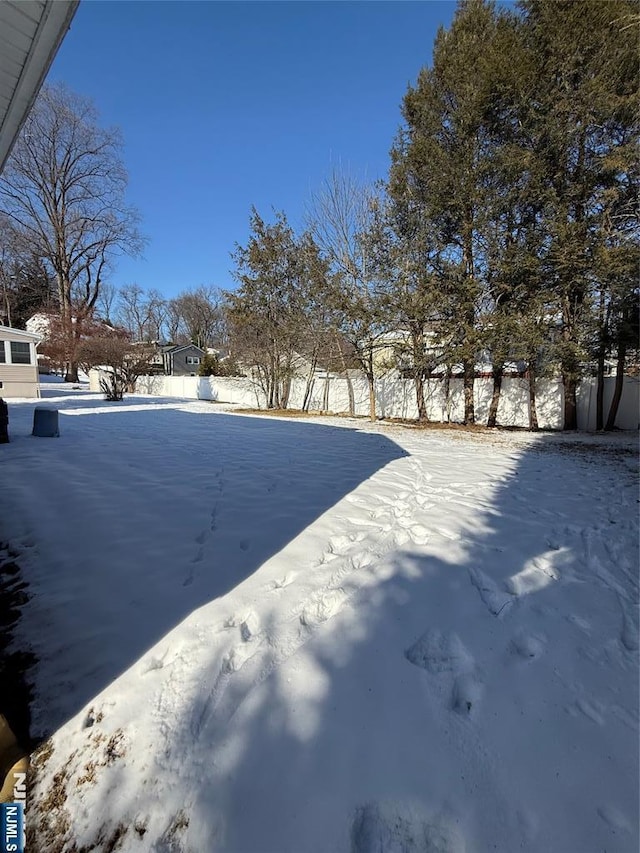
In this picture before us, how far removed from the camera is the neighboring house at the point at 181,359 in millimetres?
35156

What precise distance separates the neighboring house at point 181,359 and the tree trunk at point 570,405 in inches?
1211

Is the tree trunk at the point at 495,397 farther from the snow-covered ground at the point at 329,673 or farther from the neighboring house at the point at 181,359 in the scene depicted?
the neighboring house at the point at 181,359

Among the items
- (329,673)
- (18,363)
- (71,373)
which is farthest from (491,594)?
(71,373)

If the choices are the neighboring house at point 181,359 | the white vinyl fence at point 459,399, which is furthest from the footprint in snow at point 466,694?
the neighboring house at point 181,359

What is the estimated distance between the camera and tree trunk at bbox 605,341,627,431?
30.4 ft

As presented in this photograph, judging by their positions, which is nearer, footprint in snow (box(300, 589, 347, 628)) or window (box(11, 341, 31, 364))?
footprint in snow (box(300, 589, 347, 628))

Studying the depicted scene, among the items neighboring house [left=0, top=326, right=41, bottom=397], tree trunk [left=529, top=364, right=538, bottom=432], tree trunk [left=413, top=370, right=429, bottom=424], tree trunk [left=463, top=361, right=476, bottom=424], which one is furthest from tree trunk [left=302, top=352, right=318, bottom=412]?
neighboring house [left=0, top=326, right=41, bottom=397]

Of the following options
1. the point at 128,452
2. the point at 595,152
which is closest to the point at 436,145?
the point at 595,152

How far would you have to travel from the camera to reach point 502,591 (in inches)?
87.4

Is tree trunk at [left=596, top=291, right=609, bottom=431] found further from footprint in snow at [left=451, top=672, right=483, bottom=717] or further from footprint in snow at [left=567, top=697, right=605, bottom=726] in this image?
footprint in snow at [left=451, top=672, right=483, bottom=717]

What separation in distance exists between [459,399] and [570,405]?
10.4ft

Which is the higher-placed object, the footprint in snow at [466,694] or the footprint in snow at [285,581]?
the footprint in snow at [285,581]

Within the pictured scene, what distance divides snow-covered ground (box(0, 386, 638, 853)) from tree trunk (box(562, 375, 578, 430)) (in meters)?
7.98

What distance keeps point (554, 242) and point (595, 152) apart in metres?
2.43
